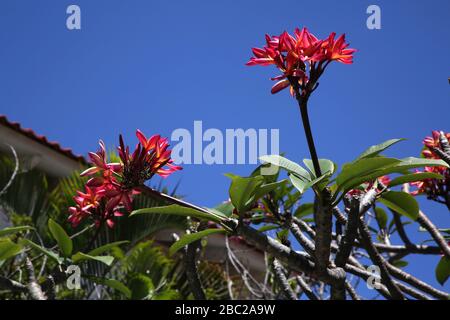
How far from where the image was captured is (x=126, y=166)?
1.27 metres

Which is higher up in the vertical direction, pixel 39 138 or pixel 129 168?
pixel 39 138

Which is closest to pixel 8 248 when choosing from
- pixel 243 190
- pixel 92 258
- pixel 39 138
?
pixel 92 258

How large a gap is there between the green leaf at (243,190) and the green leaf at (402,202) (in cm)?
35

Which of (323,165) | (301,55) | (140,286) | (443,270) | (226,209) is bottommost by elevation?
(140,286)

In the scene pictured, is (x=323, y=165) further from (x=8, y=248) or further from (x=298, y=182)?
(x=8, y=248)

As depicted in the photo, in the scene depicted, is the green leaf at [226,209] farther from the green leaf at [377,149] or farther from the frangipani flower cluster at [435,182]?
the frangipani flower cluster at [435,182]

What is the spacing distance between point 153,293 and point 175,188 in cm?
147

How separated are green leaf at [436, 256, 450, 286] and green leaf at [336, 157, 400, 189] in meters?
0.68

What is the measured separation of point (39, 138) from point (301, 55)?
3.96 m

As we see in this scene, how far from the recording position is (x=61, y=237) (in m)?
1.90

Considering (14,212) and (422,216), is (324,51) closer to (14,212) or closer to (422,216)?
(422,216)

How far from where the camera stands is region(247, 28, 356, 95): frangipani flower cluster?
121 cm

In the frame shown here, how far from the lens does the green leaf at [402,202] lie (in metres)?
1.41
